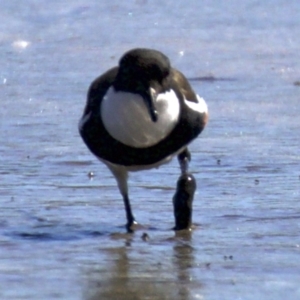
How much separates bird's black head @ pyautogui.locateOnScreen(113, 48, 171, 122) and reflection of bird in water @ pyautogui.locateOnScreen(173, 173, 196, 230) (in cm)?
58

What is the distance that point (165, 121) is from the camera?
5629 millimetres

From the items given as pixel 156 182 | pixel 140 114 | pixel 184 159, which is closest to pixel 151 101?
pixel 140 114

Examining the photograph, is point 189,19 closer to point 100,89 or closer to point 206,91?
point 206,91

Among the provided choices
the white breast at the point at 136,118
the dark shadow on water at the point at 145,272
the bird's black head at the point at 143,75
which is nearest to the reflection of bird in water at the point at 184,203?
the dark shadow on water at the point at 145,272

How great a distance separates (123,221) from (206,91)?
3772 mm

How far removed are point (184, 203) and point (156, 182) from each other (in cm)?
90

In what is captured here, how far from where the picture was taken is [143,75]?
5.53m

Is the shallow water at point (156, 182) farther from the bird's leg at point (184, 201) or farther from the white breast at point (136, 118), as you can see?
the white breast at point (136, 118)

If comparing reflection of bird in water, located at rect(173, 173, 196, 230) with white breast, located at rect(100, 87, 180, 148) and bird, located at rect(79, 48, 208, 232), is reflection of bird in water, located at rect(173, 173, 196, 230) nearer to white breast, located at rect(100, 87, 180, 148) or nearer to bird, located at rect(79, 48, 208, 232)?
bird, located at rect(79, 48, 208, 232)

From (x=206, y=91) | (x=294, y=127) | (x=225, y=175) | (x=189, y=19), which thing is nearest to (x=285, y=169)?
(x=225, y=175)

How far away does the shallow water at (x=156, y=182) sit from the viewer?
4.92 metres

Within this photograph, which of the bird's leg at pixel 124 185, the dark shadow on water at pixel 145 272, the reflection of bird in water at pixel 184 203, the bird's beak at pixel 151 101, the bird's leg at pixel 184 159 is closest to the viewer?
the dark shadow on water at pixel 145 272

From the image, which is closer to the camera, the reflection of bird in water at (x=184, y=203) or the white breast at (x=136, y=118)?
the white breast at (x=136, y=118)

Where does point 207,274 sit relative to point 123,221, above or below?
above
